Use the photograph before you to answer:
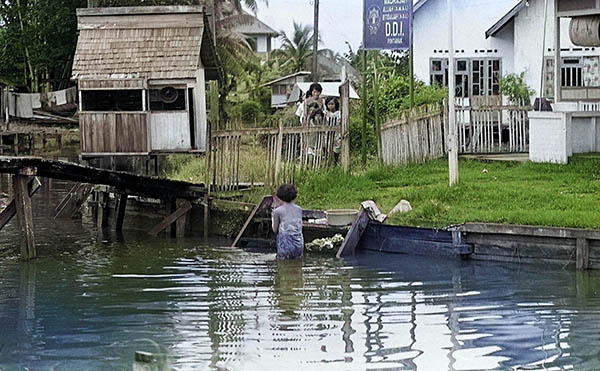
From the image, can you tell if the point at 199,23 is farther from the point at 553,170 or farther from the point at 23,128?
the point at 23,128

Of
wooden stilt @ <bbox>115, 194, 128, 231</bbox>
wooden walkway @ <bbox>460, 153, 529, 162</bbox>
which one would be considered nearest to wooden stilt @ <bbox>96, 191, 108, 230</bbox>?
wooden stilt @ <bbox>115, 194, 128, 231</bbox>

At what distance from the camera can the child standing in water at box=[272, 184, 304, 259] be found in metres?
19.3

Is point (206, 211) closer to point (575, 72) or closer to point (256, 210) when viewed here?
point (256, 210)

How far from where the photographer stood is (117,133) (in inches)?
1072

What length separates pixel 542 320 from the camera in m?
14.4

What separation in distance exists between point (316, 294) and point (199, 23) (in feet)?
41.9

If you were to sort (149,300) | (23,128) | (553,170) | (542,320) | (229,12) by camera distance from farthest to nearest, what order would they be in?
(229,12) → (23,128) → (553,170) → (149,300) → (542,320)

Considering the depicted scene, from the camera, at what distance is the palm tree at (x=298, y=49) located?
70500 millimetres

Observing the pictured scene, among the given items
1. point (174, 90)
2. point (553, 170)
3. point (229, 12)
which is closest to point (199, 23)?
point (174, 90)

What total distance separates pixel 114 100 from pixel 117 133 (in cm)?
150

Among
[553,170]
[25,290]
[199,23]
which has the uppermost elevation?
[199,23]

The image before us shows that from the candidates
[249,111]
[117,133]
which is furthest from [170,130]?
[249,111]

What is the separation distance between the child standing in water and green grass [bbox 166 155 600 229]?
2.28m

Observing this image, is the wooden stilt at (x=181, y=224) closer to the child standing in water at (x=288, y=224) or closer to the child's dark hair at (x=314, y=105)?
the child's dark hair at (x=314, y=105)
